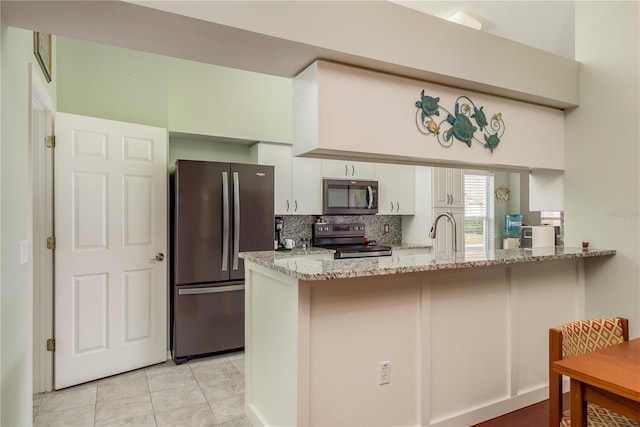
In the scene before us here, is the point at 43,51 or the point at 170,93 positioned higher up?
the point at 170,93

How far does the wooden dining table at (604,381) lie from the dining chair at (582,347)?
0.13 meters

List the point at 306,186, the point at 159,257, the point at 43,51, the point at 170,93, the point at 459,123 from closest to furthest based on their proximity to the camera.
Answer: the point at 459,123
the point at 43,51
the point at 159,257
the point at 170,93
the point at 306,186

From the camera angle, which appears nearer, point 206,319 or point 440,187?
point 206,319

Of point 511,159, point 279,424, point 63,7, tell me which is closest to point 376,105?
point 511,159

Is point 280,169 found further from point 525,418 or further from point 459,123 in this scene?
point 525,418

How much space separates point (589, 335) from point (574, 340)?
0.11 m

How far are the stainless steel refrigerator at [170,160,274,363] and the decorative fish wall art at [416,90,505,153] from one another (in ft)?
6.29

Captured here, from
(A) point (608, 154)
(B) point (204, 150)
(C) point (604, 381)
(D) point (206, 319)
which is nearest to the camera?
(C) point (604, 381)

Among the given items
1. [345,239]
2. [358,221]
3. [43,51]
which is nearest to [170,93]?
[43,51]

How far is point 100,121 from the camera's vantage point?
310 cm

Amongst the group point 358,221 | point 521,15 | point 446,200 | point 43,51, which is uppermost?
point 521,15

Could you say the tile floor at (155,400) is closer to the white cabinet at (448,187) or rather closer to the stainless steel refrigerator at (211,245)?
the stainless steel refrigerator at (211,245)

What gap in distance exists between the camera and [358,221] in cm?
493

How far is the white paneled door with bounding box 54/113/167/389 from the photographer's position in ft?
9.62
